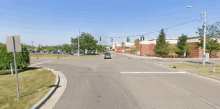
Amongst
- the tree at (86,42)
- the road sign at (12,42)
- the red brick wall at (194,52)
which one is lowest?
the red brick wall at (194,52)

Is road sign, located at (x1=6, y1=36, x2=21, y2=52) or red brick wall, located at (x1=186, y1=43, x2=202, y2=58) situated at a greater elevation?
road sign, located at (x1=6, y1=36, x2=21, y2=52)

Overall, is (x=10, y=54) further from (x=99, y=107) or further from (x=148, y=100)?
(x=148, y=100)

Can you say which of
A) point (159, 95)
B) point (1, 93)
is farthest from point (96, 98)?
point (1, 93)

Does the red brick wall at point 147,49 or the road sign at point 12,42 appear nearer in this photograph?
the road sign at point 12,42

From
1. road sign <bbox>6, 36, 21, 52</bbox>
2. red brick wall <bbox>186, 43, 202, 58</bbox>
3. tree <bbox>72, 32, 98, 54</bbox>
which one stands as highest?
tree <bbox>72, 32, 98, 54</bbox>

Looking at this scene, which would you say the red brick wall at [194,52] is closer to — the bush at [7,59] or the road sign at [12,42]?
the bush at [7,59]

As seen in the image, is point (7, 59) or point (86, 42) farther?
point (86, 42)

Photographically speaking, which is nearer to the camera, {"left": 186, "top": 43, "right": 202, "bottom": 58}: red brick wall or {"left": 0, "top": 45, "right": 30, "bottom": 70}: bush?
{"left": 0, "top": 45, "right": 30, "bottom": 70}: bush

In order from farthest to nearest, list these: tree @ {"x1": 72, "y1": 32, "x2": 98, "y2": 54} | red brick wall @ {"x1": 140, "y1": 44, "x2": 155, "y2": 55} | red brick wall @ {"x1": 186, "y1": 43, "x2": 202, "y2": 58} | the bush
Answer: red brick wall @ {"x1": 140, "y1": 44, "x2": 155, "y2": 55} < tree @ {"x1": 72, "y1": 32, "x2": 98, "y2": 54} < red brick wall @ {"x1": 186, "y1": 43, "x2": 202, "y2": 58} < the bush

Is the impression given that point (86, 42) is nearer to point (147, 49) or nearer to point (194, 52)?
point (147, 49)

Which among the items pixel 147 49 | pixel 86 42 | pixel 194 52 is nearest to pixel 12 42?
pixel 86 42

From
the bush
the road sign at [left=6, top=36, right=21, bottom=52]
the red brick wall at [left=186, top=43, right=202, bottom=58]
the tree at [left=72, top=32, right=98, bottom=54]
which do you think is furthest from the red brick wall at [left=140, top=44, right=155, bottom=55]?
the road sign at [left=6, top=36, right=21, bottom=52]

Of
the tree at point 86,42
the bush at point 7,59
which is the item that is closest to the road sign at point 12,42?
the bush at point 7,59

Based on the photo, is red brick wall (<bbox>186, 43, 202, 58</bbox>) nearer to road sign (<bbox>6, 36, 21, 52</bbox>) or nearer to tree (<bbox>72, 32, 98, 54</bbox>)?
tree (<bbox>72, 32, 98, 54</bbox>)
